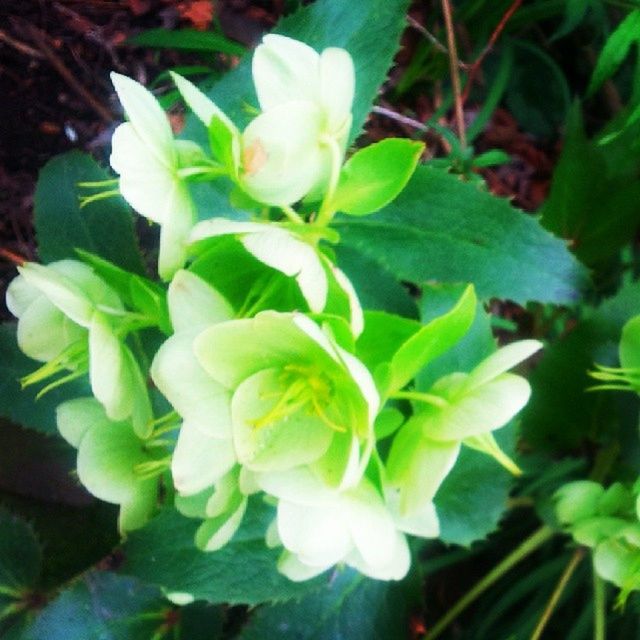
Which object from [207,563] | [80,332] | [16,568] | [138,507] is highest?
[80,332]

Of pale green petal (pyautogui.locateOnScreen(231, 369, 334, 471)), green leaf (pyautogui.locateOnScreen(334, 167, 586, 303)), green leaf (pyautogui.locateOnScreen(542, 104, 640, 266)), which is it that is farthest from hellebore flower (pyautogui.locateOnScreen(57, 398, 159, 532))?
green leaf (pyautogui.locateOnScreen(542, 104, 640, 266))

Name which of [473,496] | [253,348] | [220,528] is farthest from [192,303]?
[473,496]

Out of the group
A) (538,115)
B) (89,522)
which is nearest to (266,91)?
(89,522)

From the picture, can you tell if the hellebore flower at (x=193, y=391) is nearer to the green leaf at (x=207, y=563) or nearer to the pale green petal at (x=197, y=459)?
the pale green petal at (x=197, y=459)

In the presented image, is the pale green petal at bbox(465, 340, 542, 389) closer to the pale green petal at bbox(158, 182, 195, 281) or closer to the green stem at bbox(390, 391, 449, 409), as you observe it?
the green stem at bbox(390, 391, 449, 409)

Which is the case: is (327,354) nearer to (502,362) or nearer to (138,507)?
(502,362)

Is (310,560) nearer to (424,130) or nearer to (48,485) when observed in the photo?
(48,485)
